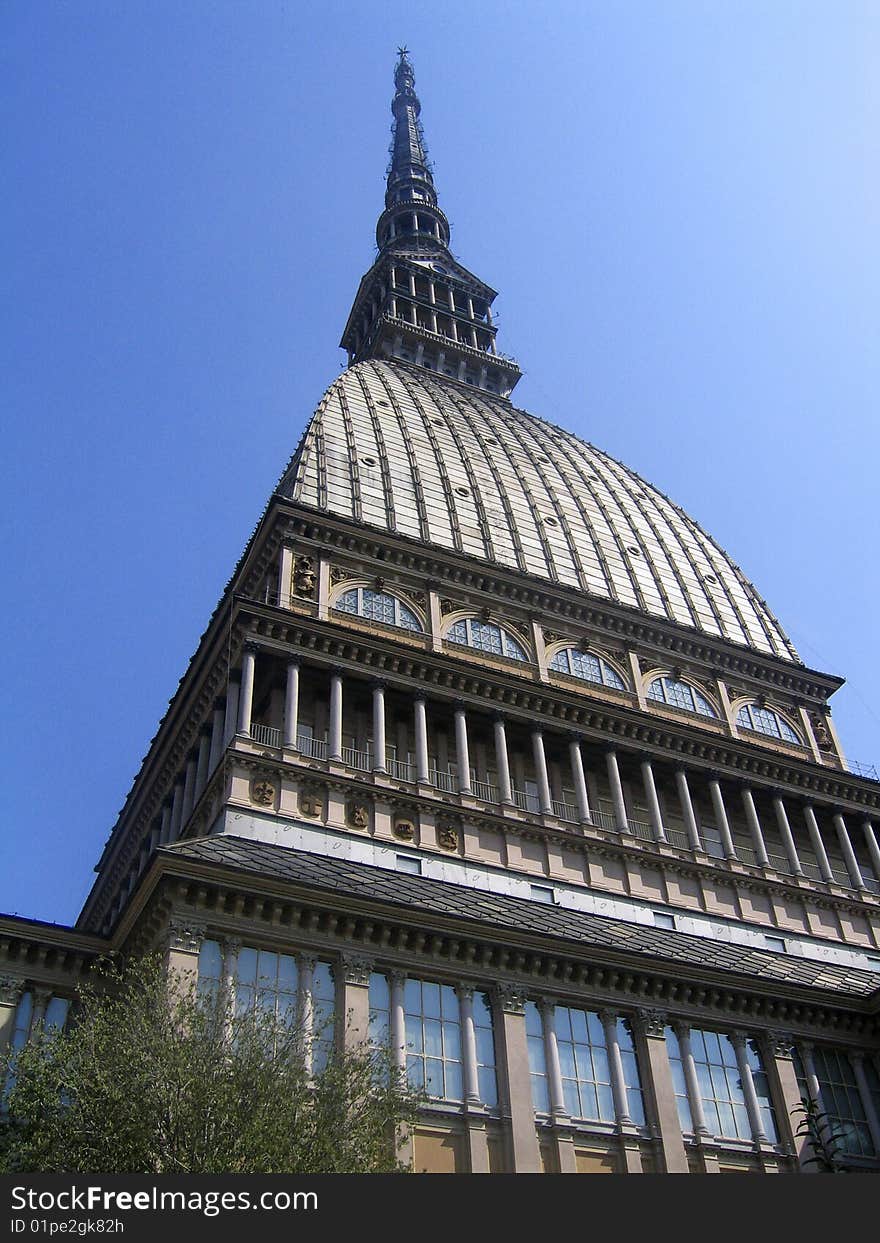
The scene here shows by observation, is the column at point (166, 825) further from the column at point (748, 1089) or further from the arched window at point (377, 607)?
the column at point (748, 1089)

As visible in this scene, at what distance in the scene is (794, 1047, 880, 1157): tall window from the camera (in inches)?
1534

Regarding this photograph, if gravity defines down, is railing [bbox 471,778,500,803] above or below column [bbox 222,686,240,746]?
below

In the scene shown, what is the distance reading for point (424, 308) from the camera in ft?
316

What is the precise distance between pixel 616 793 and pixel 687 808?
3.62m

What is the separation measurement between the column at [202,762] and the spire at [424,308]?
47.8 metres

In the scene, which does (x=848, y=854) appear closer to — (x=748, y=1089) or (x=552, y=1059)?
(x=748, y=1089)

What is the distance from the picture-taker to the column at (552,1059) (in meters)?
34.8

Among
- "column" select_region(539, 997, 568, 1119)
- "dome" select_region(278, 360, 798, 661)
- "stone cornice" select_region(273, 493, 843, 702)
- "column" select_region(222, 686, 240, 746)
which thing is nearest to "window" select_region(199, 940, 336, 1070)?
"column" select_region(539, 997, 568, 1119)

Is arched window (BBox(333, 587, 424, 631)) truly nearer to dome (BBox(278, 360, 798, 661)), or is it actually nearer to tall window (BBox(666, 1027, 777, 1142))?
dome (BBox(278, 360, 798, 661))

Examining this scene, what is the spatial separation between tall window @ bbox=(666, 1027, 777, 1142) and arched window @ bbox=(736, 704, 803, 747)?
24.2 meters

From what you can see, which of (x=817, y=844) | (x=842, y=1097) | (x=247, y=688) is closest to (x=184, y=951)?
(x=247, y=688)

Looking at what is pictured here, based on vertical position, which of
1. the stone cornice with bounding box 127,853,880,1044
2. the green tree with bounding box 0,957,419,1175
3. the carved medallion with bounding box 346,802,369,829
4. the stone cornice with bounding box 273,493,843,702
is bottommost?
the green tree with bounding box 0,957,419,1175

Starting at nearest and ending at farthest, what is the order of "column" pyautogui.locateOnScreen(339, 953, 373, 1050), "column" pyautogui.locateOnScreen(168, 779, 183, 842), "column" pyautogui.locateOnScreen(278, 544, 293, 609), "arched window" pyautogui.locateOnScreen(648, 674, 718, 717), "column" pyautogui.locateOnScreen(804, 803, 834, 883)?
"column" pyautogui.locateOnScreen(339, 953, 373, 1050) < "column" pyautogui.locateOnScreen(168, 779, 183, 842) < "column" pyautogui.locateOnScreen(278, 544, 293, 609) < "column" pyautogui.locateOnScreen(804, 803, 834, 883) < "arched window" pyautogui.locateOnScreen(648, 674, 718, 717)

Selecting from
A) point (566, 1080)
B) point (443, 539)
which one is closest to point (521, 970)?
point (566, 1080)
